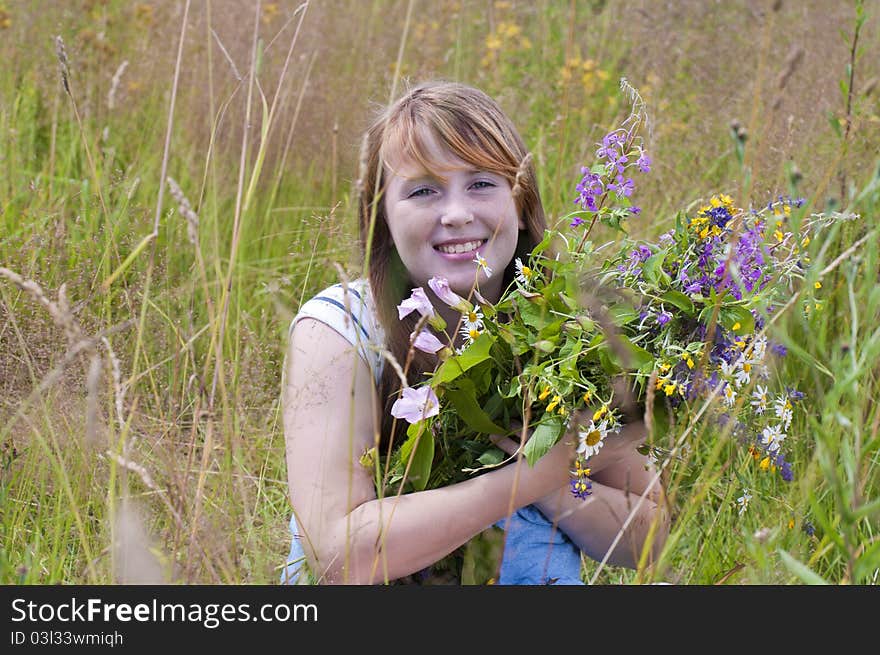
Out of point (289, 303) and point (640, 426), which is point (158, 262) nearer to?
point (289, 303)

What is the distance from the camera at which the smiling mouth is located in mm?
1715

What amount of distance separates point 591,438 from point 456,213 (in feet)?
1.68

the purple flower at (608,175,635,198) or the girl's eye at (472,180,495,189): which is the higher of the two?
the girl's eye at (472,180,495,189)

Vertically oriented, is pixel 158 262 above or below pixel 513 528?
above

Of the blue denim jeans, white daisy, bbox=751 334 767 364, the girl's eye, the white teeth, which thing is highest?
the girl's eye

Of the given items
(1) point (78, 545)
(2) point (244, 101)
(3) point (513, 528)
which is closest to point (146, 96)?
(2) point (244, 101)

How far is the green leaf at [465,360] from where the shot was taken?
1372 millimetres

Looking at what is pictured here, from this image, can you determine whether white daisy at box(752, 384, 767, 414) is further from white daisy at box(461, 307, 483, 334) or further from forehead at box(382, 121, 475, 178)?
forehead at box(382, 121, 475, 178)

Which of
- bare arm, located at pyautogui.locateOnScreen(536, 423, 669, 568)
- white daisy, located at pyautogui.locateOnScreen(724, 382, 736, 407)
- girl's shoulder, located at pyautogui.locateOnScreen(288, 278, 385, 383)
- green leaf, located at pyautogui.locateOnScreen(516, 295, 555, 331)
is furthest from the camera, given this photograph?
bare arm, located at pyautogui.locateOnScreen(536, 423, 669, 568)

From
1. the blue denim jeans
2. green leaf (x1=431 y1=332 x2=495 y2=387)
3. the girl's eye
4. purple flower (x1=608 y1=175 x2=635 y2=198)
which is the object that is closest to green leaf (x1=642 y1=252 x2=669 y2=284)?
purple flower (x1=608 y1=175 x2=635 y2=198)

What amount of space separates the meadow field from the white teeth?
21cm

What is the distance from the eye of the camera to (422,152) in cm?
174

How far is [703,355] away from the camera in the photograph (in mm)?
1283
